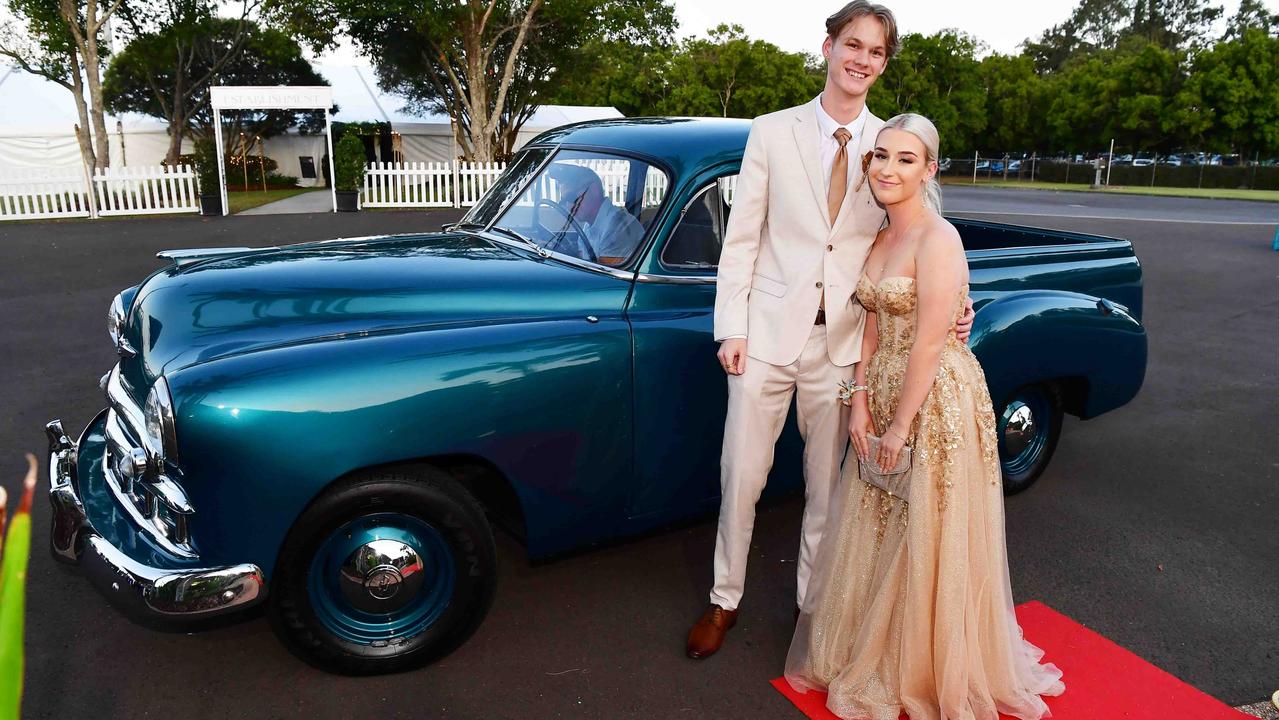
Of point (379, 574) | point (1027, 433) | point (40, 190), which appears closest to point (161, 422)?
point (379, 574)

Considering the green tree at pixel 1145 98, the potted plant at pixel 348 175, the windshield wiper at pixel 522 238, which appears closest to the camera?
the windshield wiper at pixel 522 238

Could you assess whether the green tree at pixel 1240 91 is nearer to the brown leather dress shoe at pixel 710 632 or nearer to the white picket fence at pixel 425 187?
the white picket fence at pixel 425 187

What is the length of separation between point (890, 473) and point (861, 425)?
7.4 inches

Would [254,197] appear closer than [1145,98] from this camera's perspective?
Yes

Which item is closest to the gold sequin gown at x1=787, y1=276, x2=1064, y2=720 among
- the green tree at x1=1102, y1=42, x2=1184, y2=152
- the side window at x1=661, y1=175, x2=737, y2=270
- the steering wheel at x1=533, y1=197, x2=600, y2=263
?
the side window at x1=661, y1=175, x2=737, y2=270

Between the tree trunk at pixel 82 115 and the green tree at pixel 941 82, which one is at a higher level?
the green tree at pixel 941 82

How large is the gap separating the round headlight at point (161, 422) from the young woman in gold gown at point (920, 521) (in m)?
2.02

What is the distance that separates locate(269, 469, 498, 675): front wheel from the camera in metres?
2.52

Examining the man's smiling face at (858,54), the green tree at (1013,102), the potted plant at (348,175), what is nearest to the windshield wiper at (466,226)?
the man's smiling face at (858,54)

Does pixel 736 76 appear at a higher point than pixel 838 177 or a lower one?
higher

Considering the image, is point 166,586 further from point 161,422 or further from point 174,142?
point 174,142

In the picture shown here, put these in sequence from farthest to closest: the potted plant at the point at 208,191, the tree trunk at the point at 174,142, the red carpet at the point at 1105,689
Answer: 1. the tree trunk at the point at 174,142
2. the potted plant at the point at 208,191
3. the red carpet at the point at 1105,689

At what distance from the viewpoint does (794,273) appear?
9.11 ft

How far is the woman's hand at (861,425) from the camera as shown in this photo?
2.74 m
